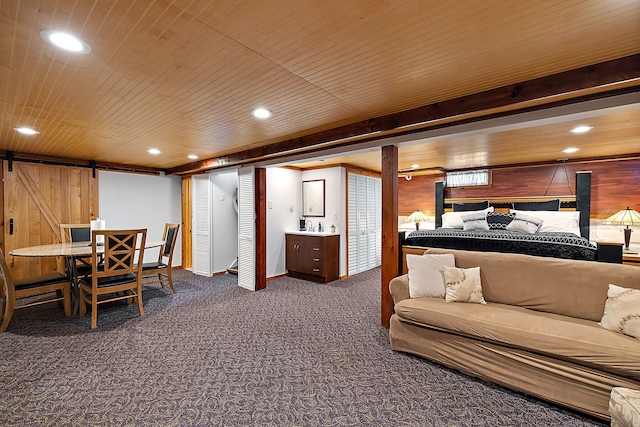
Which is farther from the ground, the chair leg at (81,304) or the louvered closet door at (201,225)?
the louvered closet door at (201,225)

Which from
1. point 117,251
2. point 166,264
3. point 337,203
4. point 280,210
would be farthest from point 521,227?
point 117,251

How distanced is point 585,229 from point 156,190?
26.8 ft

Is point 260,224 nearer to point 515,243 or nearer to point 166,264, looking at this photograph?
point 166,264

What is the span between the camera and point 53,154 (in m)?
4.86

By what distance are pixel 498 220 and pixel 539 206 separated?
0.76 m

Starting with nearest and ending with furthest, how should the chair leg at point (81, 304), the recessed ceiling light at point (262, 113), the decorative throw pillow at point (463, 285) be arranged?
1. the decorative throw pillow at point (463, 285)
2. the recessed ceiling light at point (262, 113)
3. the chair leg at point (81, 304)

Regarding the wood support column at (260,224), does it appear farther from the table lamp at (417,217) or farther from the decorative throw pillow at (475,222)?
the decorative throw pillow at (475,222)

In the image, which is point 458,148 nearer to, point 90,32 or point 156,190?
point 90,32

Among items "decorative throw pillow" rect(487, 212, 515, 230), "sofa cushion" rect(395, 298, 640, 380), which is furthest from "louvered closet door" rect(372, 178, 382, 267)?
"sofa cushion" rect(395, 298, 640, 380)

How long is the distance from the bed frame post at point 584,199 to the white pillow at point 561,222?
0.16 metres

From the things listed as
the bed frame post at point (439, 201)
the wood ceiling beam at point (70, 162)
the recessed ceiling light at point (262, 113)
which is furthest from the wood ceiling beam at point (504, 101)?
the wood ceiling beam at point (70, 162)

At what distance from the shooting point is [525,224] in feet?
16.1

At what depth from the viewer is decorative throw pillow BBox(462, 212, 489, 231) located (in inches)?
206

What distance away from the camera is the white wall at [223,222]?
5.90 metres
